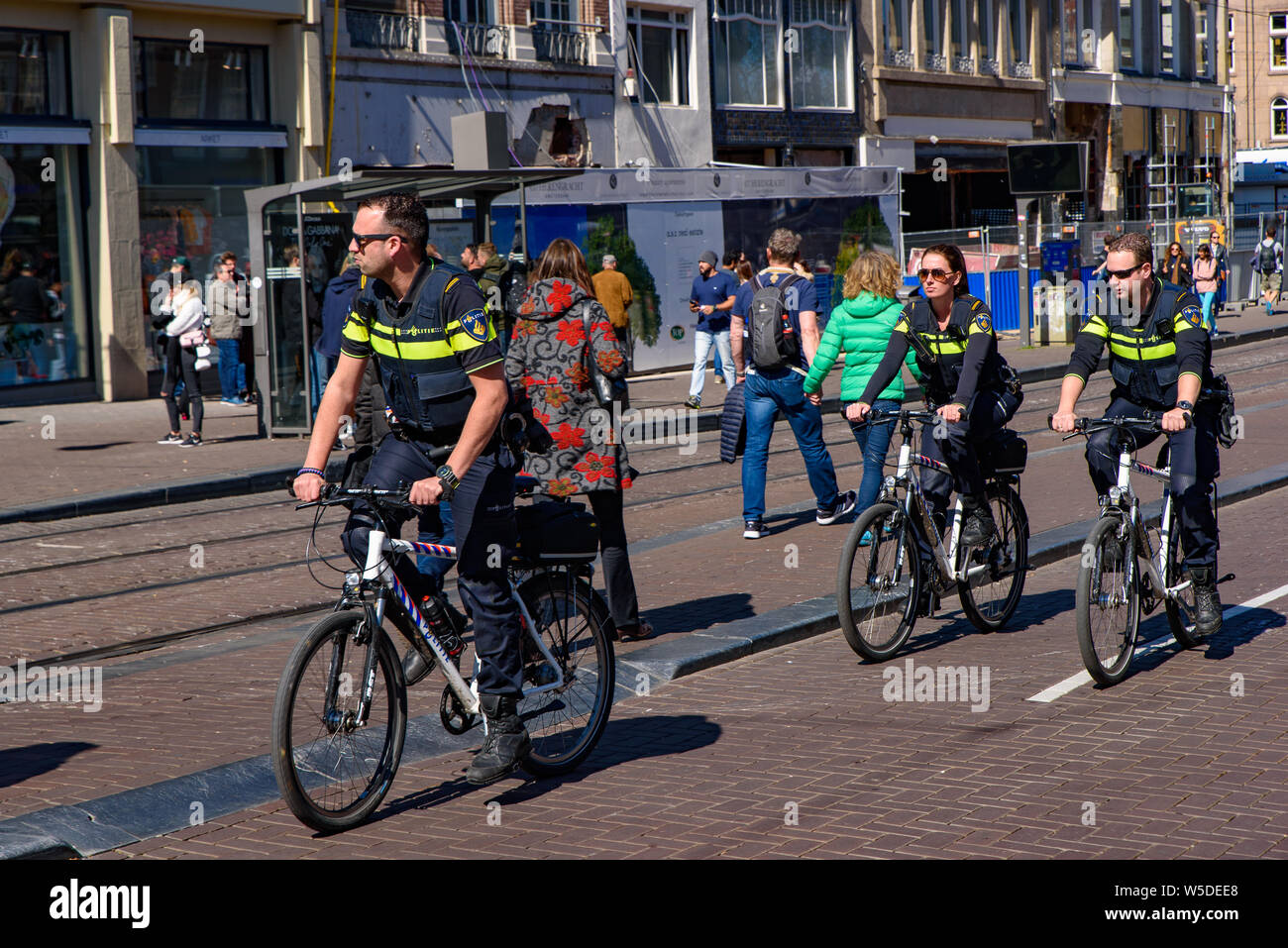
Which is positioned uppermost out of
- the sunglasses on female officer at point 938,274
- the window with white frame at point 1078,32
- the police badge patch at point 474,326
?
the window with white frame at point 1078,32

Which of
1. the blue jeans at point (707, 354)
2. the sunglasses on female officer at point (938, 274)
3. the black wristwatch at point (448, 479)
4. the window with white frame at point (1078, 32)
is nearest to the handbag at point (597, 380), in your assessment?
the sunglasses on female officer at point (938, 274)

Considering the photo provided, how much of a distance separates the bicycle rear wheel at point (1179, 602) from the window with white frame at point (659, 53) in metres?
21.8

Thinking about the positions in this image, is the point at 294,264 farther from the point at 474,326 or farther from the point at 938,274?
the point at 474,326

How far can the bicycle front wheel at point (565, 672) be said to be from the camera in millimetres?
5340

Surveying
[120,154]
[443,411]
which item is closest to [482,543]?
[443,411]

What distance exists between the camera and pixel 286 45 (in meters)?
22.3

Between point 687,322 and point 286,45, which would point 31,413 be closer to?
point 286,45

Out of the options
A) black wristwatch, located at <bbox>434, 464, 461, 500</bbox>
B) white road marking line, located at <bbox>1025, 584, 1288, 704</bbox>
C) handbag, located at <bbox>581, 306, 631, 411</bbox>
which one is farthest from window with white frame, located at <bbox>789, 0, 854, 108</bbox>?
black wristwatch, located at <bbox>434, 464, 461, 500</bbox>

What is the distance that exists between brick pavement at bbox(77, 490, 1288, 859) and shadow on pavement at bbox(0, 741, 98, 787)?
0.83 meters

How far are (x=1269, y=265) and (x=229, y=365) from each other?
23.4 metres

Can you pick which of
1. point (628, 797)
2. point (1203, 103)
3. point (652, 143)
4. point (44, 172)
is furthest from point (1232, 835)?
point (1203, 103)

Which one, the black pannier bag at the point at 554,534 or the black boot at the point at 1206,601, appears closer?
the black pannier bag at the point at 554,534

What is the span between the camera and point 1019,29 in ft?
126

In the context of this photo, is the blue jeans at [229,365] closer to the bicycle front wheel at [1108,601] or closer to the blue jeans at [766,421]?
the blue jeans at [766,421]
